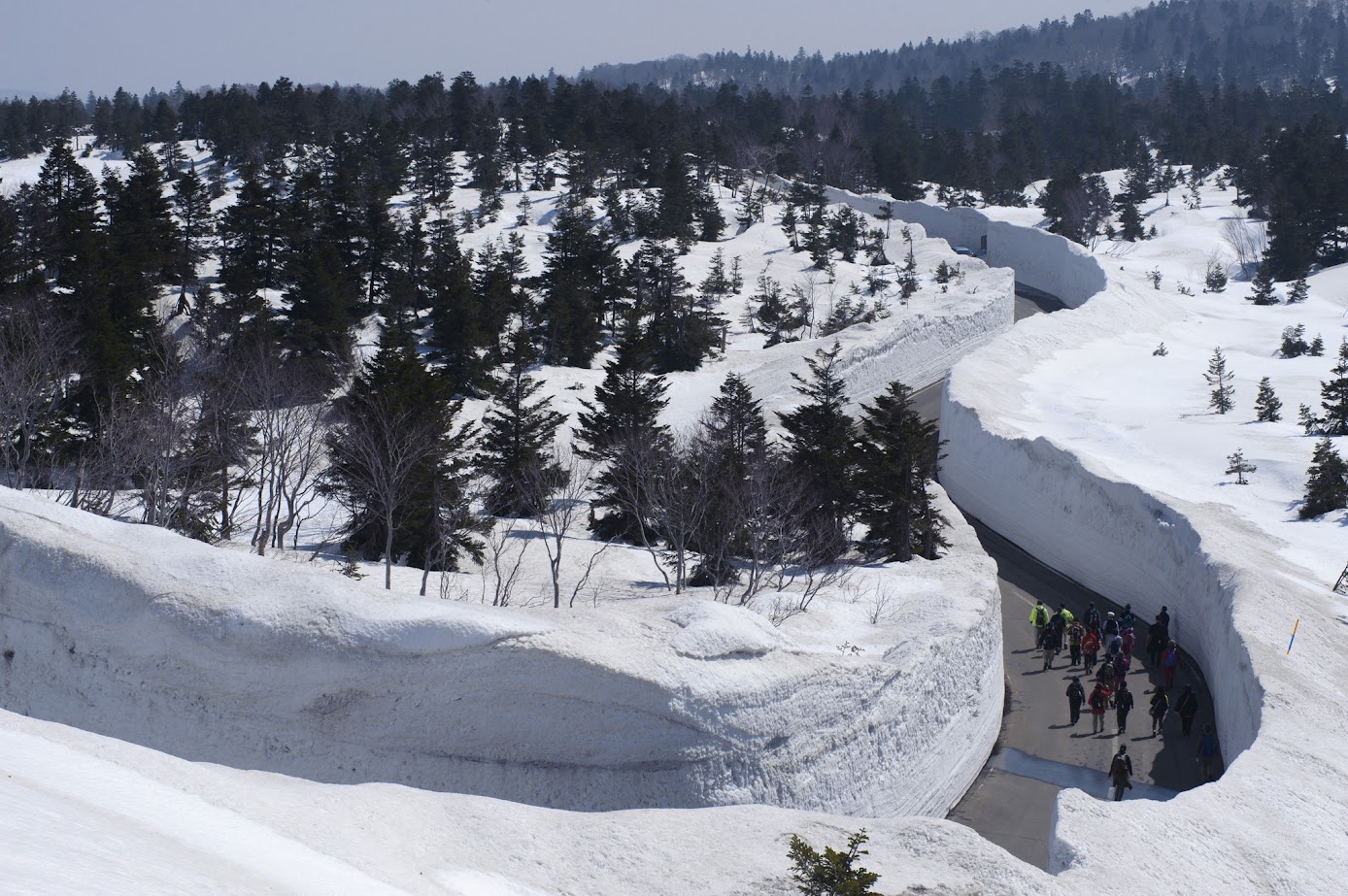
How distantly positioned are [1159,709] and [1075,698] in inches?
51.1

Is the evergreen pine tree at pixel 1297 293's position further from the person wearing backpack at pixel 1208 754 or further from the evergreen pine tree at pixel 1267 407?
the person wearing backpack at pixel 1208 754

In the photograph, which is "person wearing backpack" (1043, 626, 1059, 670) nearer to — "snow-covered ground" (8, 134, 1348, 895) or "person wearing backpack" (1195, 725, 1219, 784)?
"snow-covered ground" (8, 134, 1348, 895)

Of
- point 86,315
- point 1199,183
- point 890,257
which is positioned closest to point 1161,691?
point 86,315

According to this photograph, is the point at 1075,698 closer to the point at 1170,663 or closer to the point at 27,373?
the point at 1170,663

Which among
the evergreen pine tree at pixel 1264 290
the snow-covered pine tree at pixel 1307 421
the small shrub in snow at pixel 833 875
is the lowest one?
the snow-covered pine tree at pixel 1307 421

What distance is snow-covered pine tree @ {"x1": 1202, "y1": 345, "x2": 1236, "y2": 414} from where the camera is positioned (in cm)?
3294

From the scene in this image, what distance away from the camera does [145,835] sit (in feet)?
27.1

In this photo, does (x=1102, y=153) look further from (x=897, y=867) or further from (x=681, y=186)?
(x=897, y=867)

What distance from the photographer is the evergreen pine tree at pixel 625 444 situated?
84.6 feet

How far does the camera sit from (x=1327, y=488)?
24938 millimetres

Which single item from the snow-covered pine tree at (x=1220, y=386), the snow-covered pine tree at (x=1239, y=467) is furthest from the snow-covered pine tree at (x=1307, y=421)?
the snow-covered pine tree at (x=1239, y=467)

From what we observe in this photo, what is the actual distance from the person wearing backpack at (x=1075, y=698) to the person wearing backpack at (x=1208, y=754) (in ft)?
6.99

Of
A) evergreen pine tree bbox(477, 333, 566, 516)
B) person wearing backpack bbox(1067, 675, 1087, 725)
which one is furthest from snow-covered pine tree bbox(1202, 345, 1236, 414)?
evergreen pine tree bbox(477, 333, 566, 516)

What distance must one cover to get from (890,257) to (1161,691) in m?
52.0
